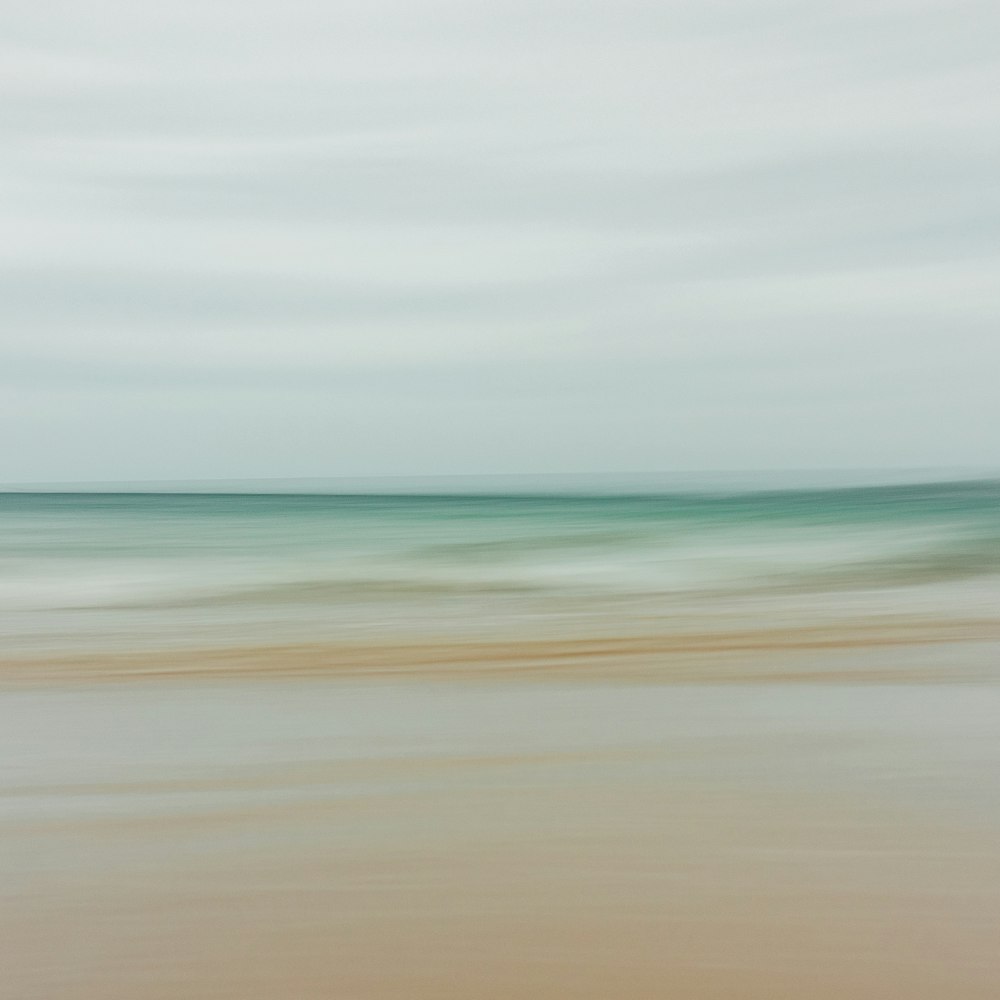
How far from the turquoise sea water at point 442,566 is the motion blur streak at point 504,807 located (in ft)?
1.27

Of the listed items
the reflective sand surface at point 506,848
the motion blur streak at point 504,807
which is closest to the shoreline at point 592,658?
the motion blur streak at point 504,807

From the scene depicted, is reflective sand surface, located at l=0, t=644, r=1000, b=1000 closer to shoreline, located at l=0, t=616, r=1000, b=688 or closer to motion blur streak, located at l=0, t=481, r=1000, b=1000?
motion blur streak, located at l=0, t=481, r=1000, b=1000

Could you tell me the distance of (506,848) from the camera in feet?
7.28

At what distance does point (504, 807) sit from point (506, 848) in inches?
10.3

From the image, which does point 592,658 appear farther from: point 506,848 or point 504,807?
point 506,848

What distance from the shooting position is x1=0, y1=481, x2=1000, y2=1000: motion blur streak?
1.73 m

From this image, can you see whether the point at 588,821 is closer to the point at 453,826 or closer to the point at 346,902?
the point at 453,826

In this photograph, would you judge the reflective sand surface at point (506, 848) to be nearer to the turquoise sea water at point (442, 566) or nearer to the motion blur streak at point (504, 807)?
the motion blur streak at point (504, 807)

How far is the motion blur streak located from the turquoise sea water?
39 cm

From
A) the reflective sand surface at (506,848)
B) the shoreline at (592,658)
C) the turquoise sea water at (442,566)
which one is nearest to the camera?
the reflective sand surface at (506,848)

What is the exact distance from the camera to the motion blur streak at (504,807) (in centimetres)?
173

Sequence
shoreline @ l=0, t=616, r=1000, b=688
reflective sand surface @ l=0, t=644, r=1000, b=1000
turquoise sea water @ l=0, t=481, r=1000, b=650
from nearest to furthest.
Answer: reflective sand surface @ l=0, t=644, r=1000, b=1000 < shoreline @ l=0, t=616, r=1000, b=688 < turquoise sea water @ l=0, t=481, r=1000, b=650

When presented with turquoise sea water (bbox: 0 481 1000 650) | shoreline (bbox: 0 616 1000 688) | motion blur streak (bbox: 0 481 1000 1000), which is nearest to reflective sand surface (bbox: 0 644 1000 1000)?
motion blur streak (bbox: 0 481 1000 1000)

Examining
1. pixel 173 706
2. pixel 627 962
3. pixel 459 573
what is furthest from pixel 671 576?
pixel 627 962
